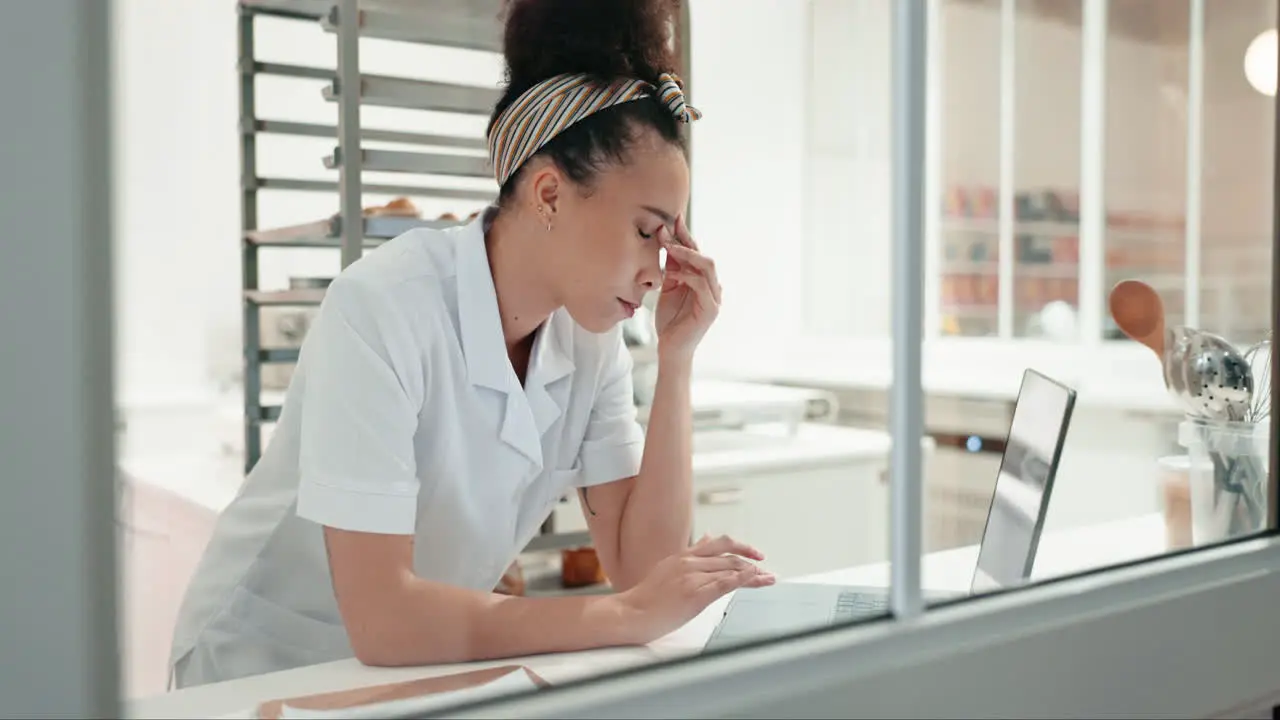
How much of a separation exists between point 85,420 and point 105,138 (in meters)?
0.12

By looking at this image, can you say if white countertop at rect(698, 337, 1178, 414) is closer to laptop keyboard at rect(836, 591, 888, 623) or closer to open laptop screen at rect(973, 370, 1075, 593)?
open laptop screen at rect(973, 370, 1075, 593)

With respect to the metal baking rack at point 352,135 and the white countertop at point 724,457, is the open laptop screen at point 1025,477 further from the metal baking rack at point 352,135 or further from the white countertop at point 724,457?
the metal baking rack at point 352,135

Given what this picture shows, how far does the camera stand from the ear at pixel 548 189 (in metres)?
1.09

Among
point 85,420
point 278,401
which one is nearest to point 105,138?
point 85,420

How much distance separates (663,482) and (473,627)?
42 centimetres

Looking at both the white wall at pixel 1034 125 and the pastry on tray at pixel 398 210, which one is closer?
the pastry on tray at pixel 398 210

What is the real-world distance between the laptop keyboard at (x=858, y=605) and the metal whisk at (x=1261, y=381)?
55cm

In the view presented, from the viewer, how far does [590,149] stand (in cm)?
108

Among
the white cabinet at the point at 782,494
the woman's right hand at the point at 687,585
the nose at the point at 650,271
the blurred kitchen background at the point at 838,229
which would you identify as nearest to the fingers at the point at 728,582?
the woman's right hand at the point at 687,585

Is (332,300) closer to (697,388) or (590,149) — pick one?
(590,149)

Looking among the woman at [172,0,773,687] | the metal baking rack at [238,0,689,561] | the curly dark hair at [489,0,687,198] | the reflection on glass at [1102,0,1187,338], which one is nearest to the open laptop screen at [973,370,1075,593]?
the woman at [172,0,773,687]

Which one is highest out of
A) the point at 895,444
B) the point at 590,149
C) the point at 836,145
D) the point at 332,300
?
the point at 836,145

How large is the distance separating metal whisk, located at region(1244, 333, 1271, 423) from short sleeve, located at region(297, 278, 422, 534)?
2.82 ft

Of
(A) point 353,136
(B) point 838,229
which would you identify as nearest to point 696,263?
(A) point 353,136
